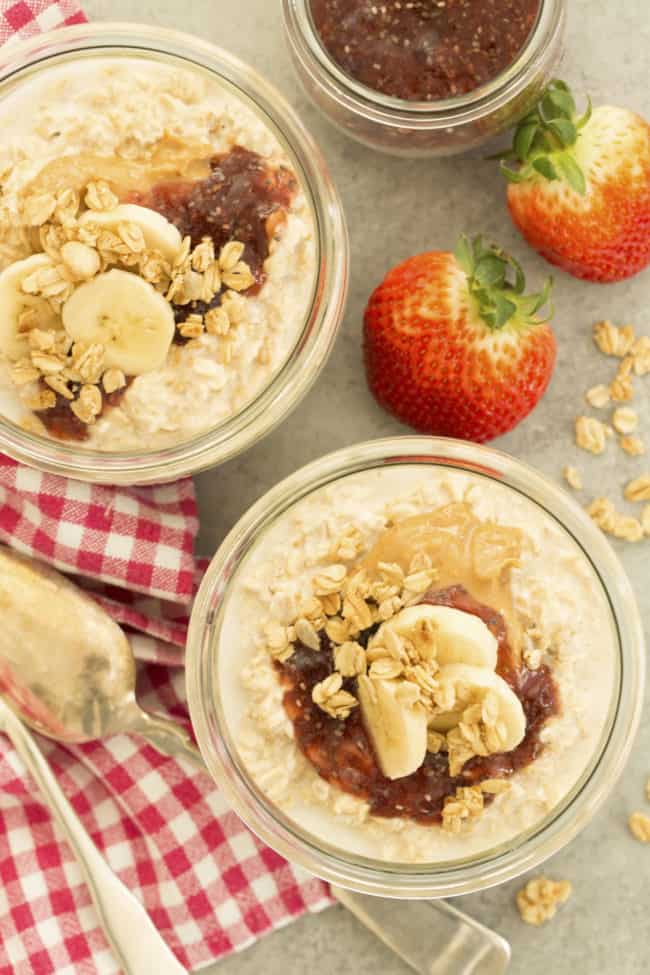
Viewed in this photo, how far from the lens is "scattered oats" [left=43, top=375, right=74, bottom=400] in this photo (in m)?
1.42

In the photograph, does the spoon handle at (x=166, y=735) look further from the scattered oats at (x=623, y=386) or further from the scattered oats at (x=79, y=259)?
the scattered oats at (x=623, y=386)

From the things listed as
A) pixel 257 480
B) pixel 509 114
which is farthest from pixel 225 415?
pixel 509 114

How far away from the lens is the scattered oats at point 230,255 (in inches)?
55.1

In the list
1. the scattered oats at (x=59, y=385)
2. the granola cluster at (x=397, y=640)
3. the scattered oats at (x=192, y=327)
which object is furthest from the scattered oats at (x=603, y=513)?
the scattered oats at (x=59, y=385)

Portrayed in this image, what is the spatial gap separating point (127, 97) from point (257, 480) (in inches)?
23.7

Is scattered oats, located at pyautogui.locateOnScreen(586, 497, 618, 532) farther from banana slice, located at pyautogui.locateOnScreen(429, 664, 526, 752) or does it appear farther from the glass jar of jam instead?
the glass jar of jam

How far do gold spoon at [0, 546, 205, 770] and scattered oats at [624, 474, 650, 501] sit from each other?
0.79 m

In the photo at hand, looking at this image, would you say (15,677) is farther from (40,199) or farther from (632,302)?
(632,302)

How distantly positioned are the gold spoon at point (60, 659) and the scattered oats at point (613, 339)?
848 mm

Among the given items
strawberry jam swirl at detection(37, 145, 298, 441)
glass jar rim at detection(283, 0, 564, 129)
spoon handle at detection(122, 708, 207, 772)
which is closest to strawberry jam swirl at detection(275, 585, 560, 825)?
spoon handle at detection(122, 708, 207, 772)

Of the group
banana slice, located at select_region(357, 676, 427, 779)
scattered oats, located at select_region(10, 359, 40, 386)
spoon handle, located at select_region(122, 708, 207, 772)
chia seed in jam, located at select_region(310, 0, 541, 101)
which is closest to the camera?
banana slice, located at select_region(357, 676, 427, 779)

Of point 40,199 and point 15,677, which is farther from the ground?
point 40,199

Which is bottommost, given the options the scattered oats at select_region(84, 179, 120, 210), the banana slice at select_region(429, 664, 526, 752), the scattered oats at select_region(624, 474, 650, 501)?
the scattered oats at select_region(624, 474, 650, 501)

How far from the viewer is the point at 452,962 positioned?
1.71 m
